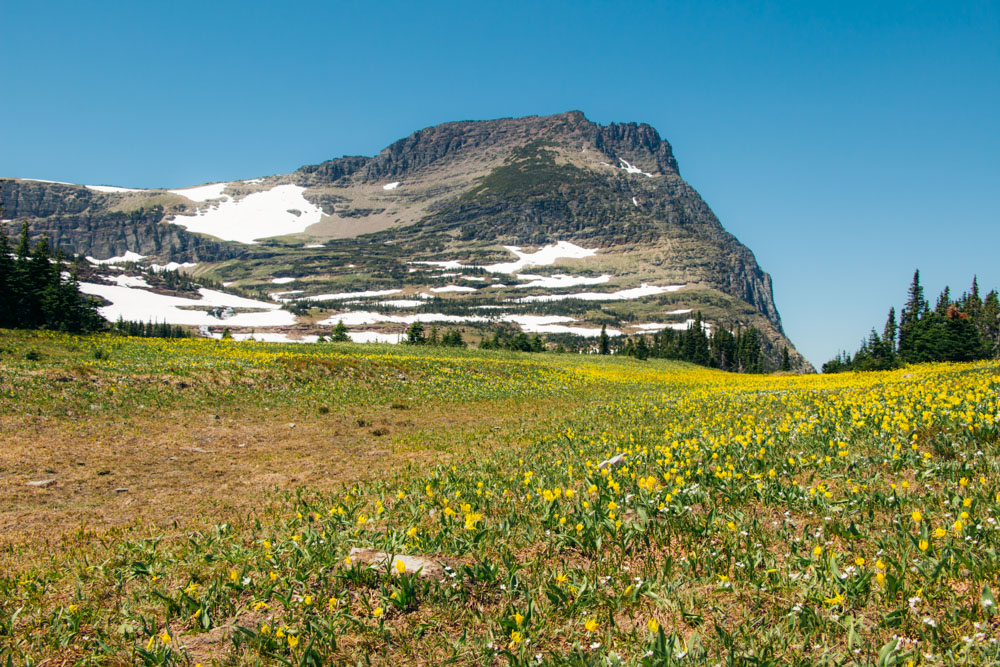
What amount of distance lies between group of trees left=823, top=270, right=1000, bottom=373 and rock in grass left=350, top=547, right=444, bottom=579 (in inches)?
2419

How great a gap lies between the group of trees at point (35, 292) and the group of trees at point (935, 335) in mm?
78179

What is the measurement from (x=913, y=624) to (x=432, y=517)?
16.0 feet

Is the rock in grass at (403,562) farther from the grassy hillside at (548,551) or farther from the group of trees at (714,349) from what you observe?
the group of trees at (714,349)

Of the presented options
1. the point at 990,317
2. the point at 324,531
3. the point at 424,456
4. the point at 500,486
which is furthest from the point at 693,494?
the point at 990,317

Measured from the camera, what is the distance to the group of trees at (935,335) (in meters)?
68.8

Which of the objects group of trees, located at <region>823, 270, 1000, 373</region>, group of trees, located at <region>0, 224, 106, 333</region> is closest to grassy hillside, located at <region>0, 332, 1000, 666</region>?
group of trees, located at <region>0, 224, 106, 333</region>

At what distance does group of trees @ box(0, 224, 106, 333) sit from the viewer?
41406mm

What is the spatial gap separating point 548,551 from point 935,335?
8901 cm

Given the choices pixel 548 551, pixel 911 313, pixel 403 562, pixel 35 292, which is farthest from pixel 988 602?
pixel 911 313

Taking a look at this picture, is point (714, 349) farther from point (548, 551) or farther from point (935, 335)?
point (548, 551)

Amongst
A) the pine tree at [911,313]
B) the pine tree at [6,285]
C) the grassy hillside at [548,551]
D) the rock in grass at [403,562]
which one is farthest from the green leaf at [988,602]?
the pine tree at [911,313]

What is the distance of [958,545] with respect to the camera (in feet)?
14.2

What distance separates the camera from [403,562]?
4.70 meters

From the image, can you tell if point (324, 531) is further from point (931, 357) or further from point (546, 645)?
point (931, 357)
